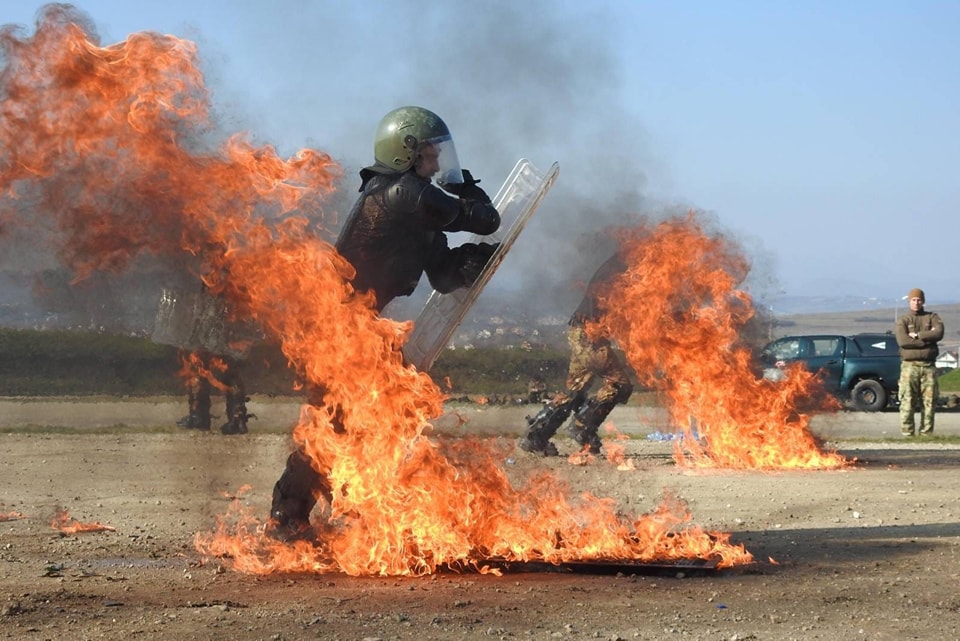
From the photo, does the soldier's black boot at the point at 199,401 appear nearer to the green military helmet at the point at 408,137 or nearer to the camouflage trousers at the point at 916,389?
the green military helmet at the point at 408,137

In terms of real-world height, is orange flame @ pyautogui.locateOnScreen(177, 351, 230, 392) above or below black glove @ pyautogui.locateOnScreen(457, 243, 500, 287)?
below

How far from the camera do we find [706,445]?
12984 mm

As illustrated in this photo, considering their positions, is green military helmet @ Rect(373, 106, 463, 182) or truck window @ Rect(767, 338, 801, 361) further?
truck window @ Rect(767, 338, 801, 361)

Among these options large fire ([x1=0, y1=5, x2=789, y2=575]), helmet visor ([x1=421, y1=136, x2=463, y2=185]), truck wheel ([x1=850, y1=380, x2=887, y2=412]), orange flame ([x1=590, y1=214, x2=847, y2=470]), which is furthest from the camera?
truck wheel ([x1=850, y1=380, x2=887, y2=412])

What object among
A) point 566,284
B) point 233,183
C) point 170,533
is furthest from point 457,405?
point 233,183

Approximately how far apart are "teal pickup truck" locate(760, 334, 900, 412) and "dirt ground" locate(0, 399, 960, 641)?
1382 centimetres

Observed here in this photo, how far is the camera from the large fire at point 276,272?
21.1 feet

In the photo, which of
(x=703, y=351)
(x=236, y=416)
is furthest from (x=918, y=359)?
(x=236, y=416)

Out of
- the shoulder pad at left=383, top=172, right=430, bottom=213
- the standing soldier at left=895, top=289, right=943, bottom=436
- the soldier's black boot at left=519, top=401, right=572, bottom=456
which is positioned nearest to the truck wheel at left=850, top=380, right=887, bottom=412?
the standing soldier at left=895, top=289, right=943, bottom=436

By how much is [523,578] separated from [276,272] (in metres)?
2.02

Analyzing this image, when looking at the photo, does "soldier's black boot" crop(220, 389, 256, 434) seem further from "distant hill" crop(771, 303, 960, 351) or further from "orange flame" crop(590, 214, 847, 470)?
"distant hill" crop(771, 303, 960, 351)

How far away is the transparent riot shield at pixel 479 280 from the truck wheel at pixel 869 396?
20007 millimetres

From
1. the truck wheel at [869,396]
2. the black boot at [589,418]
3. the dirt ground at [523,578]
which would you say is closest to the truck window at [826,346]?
the truck wheel at [869,396]

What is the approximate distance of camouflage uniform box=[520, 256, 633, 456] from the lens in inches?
523
